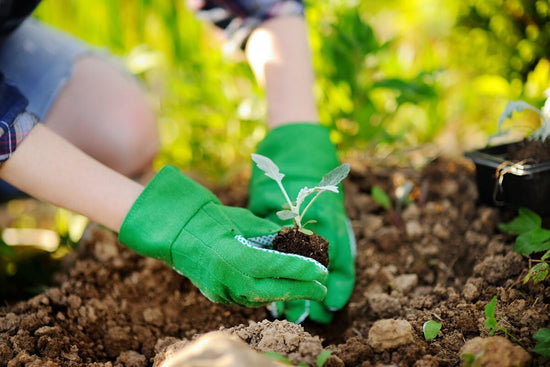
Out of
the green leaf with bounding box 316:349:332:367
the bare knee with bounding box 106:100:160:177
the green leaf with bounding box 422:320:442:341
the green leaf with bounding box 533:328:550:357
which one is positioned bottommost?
the bare knee with bounding box 106:100:160:177

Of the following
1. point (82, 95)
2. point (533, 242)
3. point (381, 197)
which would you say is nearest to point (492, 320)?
point (533, 242)

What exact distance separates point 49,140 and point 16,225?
1.10 meters

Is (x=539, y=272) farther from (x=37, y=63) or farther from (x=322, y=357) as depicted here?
(x=37, y=63)

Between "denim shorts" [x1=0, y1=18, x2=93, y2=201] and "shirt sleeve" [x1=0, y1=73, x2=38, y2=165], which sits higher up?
"shirt sleeve" [x1=0, y1=73, x2=38, y2=165]

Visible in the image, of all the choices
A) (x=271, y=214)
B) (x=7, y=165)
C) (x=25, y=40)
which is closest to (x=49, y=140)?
(x=7, y=165)

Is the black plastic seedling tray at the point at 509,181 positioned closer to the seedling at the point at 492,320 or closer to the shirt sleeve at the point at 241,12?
the seedling at the point at 492,320

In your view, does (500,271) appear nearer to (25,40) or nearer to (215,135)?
(215,135)

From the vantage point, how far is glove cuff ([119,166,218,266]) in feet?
3.24

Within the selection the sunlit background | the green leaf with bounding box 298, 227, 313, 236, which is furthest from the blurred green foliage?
the green leaf with bounding box 298, 227, 313, 236

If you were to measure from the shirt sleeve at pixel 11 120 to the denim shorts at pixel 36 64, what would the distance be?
0.47 metres

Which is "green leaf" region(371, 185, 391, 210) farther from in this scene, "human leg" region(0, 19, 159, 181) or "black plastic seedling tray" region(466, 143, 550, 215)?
"human leg" region(0, 19, 159, 181)

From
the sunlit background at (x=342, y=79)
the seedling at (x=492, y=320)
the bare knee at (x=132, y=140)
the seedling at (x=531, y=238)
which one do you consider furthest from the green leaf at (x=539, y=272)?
the bare knee at (x=132, y=140)

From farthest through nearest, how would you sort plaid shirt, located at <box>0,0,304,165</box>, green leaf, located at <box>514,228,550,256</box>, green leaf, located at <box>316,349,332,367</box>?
plaid shirt, located at <box>0,0,304,165</box> < green leaf, located at <box>514,228,550,256</box> < green leaf, located at <box>316,349,332,367</box>

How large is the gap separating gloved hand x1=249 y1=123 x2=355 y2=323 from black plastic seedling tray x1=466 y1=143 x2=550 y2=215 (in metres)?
0.37
